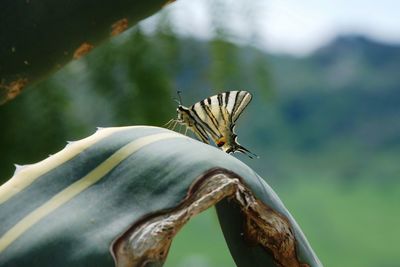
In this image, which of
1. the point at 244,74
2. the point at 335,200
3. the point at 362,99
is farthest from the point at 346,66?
the point at 244,74

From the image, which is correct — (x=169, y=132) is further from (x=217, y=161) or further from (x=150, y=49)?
(x=150, y=49)

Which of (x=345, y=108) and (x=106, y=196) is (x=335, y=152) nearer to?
(x=345, y=108)

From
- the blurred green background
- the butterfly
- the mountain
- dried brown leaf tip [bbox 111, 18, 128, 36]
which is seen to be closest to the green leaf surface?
dried brown leaf tip [bbox 111, 18, 128, 36]

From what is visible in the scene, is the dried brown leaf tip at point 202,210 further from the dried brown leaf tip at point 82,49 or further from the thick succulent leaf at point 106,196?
the dried brown leaf tip at point 82,49

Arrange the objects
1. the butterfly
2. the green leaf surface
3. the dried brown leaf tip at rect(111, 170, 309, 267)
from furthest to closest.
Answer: the butterfly, the green leaf surface, the dried brown leaf tip at rect(111, 170, 309, 267)

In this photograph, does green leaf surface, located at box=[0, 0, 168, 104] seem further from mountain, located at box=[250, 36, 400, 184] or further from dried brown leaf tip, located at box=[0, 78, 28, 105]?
mountain, located at box=[250, 36, 400, 184]

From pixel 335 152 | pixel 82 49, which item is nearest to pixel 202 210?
pixel 82 49

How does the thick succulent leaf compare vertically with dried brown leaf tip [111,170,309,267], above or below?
above
